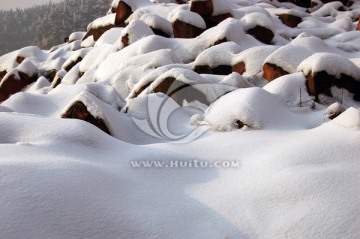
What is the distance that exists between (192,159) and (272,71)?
17.0ft

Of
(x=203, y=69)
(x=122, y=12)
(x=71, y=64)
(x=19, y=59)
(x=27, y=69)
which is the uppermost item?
(x=122, y=12)

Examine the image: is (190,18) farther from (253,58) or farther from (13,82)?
(13,82)

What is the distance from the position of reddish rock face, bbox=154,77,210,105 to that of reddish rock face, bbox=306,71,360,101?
8.31 ft

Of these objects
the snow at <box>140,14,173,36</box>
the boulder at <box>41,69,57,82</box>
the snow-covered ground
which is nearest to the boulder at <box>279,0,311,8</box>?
the snow at <box>140,14,173,36</box>

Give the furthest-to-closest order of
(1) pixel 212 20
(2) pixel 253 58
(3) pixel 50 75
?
(3) pixel 50 75 → (1) pixel 212 20 → (2) pixel 253 58

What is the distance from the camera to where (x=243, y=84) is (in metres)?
8.38

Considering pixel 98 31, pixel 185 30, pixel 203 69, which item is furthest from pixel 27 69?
pixel 203 69

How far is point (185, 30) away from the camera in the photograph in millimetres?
14422

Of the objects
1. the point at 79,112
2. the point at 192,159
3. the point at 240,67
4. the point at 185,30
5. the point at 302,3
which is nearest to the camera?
the point at 192,159

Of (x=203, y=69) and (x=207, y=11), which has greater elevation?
(x=207, y=11)

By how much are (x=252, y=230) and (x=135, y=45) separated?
1083cm

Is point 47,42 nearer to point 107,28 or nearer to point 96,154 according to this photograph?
point 107,28

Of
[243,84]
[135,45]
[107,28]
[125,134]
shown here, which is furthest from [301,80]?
[107,28]

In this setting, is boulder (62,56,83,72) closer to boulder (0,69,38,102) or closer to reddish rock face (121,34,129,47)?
boulder (0,69,38,102)
